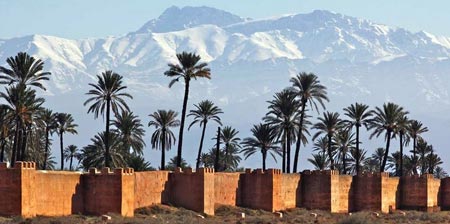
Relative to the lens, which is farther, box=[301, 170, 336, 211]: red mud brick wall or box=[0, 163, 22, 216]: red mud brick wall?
box=[301, 170, 336, 211]: red mud brick wall

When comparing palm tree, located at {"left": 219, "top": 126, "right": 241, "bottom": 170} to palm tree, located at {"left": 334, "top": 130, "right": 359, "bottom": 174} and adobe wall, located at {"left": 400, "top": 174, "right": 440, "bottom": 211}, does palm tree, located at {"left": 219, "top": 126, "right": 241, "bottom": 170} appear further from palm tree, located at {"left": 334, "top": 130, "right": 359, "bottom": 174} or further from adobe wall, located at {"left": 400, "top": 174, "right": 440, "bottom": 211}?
adobe wall, located at {"left": 400, "top": 174, "right": 440, "bottom": 211}

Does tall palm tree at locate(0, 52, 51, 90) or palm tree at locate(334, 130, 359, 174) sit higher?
tall palm tree at locate(0, 52, 51, 90)

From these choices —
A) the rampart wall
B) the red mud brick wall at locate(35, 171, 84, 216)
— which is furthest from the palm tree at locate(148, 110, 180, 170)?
the red mud brick wall at locate(35, 171, 84, 216)

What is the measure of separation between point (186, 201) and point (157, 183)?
242cm

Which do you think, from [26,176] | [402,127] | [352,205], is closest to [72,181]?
[26,176]

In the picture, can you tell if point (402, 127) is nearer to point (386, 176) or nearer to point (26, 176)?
point (386, 176)

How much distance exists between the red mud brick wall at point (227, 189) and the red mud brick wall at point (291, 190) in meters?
4.03

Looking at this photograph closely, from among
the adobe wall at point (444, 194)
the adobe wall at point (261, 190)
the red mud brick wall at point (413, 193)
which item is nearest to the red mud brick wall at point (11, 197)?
the adobe wall at point (261, 190)

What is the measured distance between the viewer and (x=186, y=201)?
68.4m

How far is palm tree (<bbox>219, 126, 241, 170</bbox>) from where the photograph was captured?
355 feet

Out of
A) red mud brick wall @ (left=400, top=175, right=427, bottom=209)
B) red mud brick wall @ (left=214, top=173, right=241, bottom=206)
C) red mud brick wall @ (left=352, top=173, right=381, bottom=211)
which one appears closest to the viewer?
red mud brick wall @ (left=214, top=173, right=241, bottom=206)

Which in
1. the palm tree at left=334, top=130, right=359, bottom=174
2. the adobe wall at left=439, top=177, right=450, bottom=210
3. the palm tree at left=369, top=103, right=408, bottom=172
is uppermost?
the palm tree at left=369, top=103, right=408, bottom=172

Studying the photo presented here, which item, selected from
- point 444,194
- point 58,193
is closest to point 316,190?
point 444,194

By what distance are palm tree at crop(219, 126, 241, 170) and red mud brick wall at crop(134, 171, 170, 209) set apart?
1521 inches
